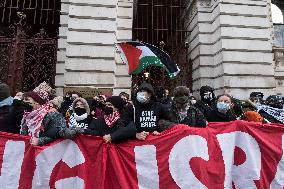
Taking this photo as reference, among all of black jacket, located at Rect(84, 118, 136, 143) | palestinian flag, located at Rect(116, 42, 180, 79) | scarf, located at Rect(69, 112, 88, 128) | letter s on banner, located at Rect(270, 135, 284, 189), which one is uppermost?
palestinian flag, located at Rect(116, 42, 180, 79)

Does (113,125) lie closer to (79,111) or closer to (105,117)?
(105,117)

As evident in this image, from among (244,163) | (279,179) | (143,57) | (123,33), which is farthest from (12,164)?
(123,33)

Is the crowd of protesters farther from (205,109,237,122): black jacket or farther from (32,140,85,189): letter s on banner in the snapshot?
(205,109,237,122): black jacket

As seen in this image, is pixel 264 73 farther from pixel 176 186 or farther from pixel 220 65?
pixel 176 186

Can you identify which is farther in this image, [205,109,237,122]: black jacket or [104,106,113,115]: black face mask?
[205,109,237,122]: black jacket

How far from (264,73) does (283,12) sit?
5.68 metres

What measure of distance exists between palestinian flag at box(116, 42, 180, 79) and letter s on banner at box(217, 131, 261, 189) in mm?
2842

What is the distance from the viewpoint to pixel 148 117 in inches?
201

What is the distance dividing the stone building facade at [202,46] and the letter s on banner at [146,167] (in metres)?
6.38

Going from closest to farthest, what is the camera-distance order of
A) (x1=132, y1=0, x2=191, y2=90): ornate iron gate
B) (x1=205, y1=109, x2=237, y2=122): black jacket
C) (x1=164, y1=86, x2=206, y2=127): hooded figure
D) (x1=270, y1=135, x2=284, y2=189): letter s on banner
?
(x1=270, y1=135, x2=284, y2=189): letter s on banner, (x1=164, y1=86, x2=206, y2=127): hooded figure, (x1=205, y1=109, x2=237, y2=122): black jacket, (x1=132, y1=0, x2=191, y2=90): ornate iron gate

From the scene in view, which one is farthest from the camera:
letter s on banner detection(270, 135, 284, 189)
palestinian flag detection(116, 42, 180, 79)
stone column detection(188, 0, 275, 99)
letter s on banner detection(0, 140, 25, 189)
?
stone column detection(188, 0, 275, 99)

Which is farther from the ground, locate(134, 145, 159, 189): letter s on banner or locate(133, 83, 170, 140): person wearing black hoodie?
locate(133, 83, 170, 140): person wearing black hoodie

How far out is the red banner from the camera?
469 cm

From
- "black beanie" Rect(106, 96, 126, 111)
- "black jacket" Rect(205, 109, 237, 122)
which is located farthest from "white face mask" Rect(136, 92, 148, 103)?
"black jacket" Rect(205, 109, 237, 122)
